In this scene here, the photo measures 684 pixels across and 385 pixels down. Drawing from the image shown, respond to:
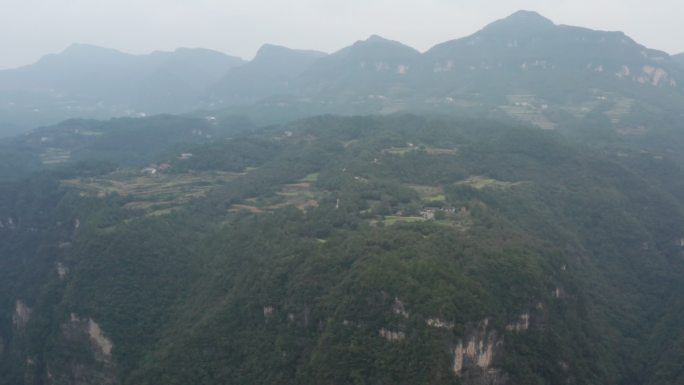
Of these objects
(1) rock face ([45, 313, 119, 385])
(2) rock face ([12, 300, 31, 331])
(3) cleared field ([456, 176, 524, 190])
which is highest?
(3) cleared field ([456, 176, 524, 190])

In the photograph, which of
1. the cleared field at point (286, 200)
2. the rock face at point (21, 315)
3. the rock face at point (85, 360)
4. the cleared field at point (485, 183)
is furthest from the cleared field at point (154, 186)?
the cleared field at point (485, 183)

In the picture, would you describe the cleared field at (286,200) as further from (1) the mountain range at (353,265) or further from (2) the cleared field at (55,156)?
(2) the cleared field at (55,156)

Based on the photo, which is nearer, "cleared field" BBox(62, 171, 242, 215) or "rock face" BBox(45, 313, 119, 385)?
"rock face" BBox(45, 313, 119, 385)

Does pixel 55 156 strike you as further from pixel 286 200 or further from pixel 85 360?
pixel 85 360

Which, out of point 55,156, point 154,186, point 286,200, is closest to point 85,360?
point 286,200

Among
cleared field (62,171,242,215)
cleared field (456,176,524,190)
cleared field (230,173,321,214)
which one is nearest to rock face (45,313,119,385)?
cleared field (62,171,242,215)

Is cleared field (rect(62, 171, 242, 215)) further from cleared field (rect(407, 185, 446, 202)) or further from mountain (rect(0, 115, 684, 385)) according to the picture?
cleared field (rect(407, 185, 446, 202))

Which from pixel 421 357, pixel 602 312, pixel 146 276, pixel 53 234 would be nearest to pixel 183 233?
pixel 146 276
